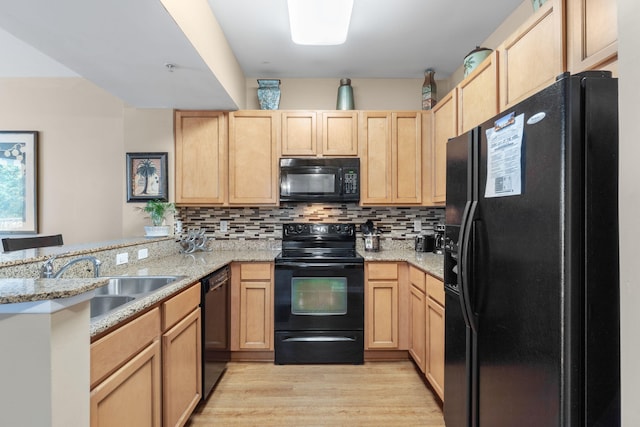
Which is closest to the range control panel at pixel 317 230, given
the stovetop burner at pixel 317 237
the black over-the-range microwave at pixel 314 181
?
the stovetop burner at pixel 317 237

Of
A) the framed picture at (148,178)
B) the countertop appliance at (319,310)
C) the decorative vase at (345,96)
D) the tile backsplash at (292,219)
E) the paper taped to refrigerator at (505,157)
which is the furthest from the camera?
the tile backsplash at (292,219)

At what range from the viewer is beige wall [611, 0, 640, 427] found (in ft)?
1.81

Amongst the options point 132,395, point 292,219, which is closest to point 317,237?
point 292,219

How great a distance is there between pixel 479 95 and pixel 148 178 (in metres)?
2.71

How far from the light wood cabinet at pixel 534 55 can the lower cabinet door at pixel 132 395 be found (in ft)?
6.75

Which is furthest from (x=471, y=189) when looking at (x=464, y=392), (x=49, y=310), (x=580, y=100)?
(x=49, y=310)

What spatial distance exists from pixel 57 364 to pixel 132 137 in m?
2.67

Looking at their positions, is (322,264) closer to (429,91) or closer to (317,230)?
(317,230)

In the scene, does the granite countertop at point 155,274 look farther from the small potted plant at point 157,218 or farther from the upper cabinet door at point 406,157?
the upper cabinet door at point 406,157

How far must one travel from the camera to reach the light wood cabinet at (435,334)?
1.88m

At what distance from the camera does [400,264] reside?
2582 millimetres

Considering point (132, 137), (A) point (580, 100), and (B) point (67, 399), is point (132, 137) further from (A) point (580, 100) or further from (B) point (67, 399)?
(A) point (580, 100)

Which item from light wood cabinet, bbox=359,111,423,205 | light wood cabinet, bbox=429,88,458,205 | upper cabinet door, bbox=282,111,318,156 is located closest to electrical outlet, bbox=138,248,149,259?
upper cabinet door, bbox=282,111,318,156

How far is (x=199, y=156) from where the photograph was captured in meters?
2.84
